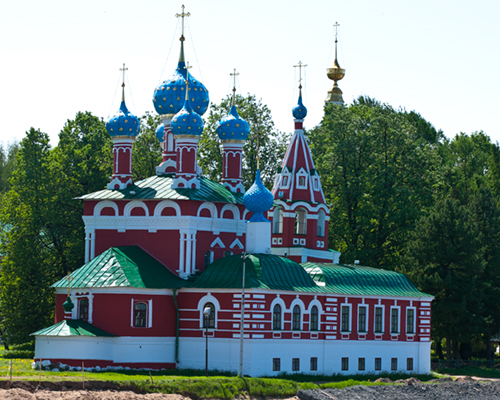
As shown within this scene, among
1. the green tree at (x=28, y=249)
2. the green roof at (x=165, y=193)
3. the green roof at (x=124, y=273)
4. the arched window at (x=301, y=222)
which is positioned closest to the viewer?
the green roof at (x=124, y=273)

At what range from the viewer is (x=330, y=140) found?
5306 centimetres

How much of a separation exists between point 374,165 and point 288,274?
15514mm

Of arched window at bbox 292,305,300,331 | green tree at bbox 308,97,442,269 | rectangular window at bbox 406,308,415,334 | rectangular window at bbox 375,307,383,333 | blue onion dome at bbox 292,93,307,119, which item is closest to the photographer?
arched window at bbox 292,305,300,331

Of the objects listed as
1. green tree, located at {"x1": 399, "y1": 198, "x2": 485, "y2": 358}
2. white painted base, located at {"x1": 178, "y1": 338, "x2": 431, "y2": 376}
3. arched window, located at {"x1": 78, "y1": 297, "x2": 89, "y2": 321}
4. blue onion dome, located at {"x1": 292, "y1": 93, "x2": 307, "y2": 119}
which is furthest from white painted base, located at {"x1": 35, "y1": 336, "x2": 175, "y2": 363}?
green tree, located at {"x1": 399, "y1": 198, "x2": 485, "y2": 358}

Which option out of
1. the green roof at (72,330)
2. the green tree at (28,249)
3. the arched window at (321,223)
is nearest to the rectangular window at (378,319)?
the arched window at (321,223)

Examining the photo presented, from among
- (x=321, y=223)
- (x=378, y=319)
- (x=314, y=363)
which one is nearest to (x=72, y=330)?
(x=314, y=363)

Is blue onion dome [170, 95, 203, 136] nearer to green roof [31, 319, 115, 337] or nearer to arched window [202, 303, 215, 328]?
arched window [202, 303, 215, 328]

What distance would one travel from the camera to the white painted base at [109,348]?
33.2m

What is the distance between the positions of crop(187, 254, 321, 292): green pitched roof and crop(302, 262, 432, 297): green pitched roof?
1.26 meters

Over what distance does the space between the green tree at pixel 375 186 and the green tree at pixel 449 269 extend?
3829 mm

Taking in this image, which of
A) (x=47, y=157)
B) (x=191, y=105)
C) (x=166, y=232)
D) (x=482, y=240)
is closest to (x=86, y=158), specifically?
(x=47, y=157)

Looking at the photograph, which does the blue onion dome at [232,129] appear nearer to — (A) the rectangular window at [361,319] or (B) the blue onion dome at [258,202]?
(B) the blue onion dome at [258,202]

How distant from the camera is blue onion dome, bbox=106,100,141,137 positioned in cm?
3972

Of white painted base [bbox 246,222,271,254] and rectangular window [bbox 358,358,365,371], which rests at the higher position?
white painted base [bbox 246,222,271,254]
